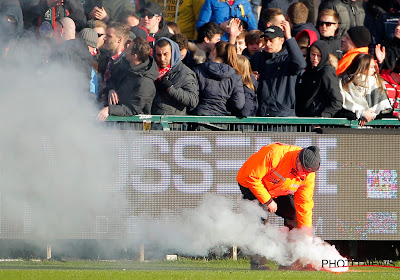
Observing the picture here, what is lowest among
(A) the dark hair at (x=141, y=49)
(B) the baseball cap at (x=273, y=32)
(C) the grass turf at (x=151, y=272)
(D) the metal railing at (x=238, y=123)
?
(C) the grass turf at (x=151, y=272)

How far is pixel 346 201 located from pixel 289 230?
1.28 metres

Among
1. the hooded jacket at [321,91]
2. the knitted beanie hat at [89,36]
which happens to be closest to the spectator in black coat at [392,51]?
the hooded jacket at [321,91]

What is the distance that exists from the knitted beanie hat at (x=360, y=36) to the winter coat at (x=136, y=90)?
135 inches

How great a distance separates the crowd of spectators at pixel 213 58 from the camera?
1025 cm

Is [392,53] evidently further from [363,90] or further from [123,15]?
[123,15]

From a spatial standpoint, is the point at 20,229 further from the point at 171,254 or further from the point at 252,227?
the point at 252,227

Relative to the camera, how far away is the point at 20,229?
396 inches

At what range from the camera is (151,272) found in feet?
27.9

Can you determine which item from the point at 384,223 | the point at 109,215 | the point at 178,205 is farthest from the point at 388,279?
the point at 109,215

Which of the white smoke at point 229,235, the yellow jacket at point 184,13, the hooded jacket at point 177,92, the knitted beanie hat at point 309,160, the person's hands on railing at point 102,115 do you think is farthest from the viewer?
the yellow jacket at point 184,13

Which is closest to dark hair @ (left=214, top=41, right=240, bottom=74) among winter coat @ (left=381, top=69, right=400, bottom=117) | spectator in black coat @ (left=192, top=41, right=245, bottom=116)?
spectator in black coat @ (left=192, top=41, right=245, bottom=116)

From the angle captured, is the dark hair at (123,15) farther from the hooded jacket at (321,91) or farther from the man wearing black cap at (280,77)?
the hooded jacket at (321,91)

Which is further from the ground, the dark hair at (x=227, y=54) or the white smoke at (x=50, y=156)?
the dark hair at (x=227, y=54)

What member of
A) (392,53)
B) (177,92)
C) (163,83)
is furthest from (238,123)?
(392,53)
